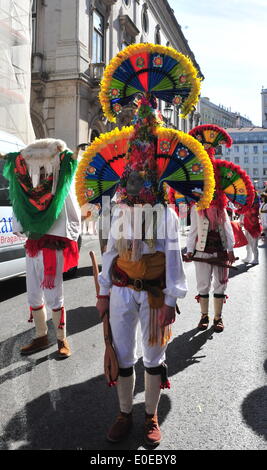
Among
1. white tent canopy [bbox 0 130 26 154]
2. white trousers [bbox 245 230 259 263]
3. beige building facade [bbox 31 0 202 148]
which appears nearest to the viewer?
white tent canopy [bbox 0 130 26 154]

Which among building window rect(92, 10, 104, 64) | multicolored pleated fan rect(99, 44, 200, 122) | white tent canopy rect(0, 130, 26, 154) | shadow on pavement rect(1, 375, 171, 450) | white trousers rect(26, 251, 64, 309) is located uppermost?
building window rect(92, 10, 104, 64)

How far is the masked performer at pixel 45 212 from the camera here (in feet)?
12.8

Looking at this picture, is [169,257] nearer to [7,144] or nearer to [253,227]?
[7,144]

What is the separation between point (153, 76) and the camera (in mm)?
2729

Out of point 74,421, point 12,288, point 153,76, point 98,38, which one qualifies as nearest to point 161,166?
point 153,76

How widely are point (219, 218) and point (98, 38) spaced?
58.1ft

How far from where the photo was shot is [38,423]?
9.18 ft

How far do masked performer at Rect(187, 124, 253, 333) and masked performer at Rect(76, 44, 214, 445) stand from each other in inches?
80.5

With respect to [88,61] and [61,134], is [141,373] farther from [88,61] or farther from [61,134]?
[88,61]

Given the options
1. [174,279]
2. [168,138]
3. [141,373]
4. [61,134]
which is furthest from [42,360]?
[61,134]

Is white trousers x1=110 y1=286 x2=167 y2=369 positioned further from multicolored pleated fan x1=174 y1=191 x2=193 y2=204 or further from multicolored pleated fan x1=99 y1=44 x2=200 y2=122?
multicolored pleated fan x1=99 y1=44 x2=200 y2=122

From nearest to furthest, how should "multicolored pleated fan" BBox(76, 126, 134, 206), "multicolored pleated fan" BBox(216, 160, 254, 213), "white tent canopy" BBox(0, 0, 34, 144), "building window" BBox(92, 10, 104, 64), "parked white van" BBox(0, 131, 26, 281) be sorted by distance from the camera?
"multicolored pleated fan" BBox(76, 126, 134, 206), "multicolored pleated fan" BBox(216, 160, 254, 213), "parked white van" BBox(0, 131, 26, 281), "white tent canopy" BBox(0, 0, 34, 144), "building window" BBox(92, 10, 104, 64)

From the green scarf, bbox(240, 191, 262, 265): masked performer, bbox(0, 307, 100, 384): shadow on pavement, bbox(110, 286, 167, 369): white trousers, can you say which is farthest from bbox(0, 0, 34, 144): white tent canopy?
bbox(110, 286, 167, 369): white trousers

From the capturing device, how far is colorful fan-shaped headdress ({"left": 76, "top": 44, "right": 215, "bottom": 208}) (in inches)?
105
